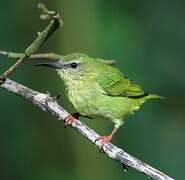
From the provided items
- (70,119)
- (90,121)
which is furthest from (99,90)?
(90,121)

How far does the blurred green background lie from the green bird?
0.71 meters

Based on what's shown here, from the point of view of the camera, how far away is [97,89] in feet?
21.2

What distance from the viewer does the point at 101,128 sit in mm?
7367

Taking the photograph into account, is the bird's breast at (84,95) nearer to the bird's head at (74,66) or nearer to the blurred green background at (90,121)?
the bird's head at (74,66)

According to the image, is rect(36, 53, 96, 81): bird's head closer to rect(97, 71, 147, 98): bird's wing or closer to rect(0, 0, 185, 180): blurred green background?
rect(97, 71, 147, 98): bird's wing

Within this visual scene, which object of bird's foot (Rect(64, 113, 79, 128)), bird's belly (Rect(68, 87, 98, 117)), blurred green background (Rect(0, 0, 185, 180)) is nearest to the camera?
bird's foot (Rect(64, 113, 79, 128))

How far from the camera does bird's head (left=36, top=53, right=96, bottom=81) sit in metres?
6.33

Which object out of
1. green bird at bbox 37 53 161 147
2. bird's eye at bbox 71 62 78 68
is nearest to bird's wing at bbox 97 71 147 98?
green bird at bbox 37 53 161 147

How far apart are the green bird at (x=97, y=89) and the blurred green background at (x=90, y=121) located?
706 millimetres

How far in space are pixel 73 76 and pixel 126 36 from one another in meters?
1.52

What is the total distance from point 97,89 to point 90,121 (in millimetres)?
1007

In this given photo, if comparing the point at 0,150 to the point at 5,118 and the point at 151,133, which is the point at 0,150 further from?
the point at 151,133

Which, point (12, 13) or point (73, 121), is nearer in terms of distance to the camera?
point (73, 121)

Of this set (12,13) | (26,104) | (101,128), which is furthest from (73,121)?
(12,13)
